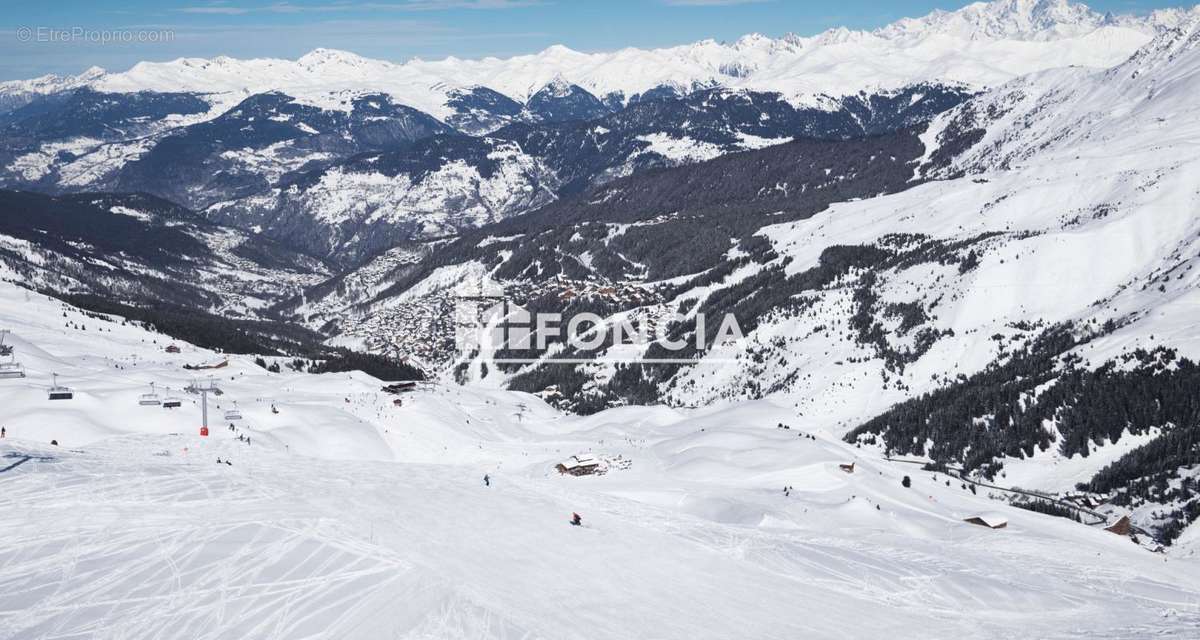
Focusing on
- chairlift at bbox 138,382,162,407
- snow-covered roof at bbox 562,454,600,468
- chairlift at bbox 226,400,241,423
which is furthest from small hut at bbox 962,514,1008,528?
chairlift at bbox 138,382,162,407

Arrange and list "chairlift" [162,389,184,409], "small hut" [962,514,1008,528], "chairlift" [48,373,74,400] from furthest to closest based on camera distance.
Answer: "chairlift" [162,389,184,409] → "chairlift" [48,373,74,400] → "small hut" [962,514,1008,528]

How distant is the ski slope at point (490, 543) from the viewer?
122ft

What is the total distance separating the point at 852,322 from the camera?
152m

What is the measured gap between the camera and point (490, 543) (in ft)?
154

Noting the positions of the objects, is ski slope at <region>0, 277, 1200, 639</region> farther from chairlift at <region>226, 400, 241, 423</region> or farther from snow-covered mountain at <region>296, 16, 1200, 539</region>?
snow-covered mountain at <region>296, 16, 1200, 539</region>

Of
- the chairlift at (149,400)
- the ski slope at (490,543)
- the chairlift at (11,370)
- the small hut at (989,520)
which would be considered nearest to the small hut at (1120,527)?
the ski slope at (490,543)

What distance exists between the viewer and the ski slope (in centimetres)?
3728

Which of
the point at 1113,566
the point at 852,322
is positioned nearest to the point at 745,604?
the point at 1113,566

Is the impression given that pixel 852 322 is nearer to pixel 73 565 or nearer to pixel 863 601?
pixel 863 601

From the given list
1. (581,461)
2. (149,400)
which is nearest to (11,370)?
(149,400)

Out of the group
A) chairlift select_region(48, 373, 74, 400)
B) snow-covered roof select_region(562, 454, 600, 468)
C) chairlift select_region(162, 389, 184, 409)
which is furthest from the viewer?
chairlift select_region(162, 389, 184, 409)

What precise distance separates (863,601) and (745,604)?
6.01m

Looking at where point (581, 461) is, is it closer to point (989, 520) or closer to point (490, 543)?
point (490, 543)

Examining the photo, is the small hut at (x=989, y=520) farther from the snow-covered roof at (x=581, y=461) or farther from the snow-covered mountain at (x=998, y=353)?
the snow-covered roof at (x=581, y=461)
